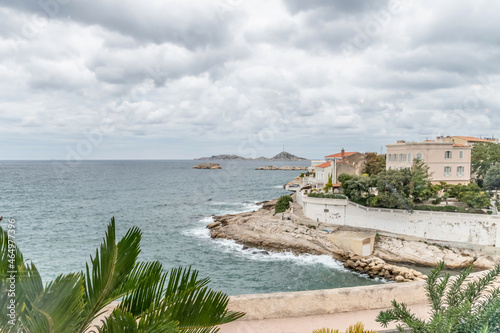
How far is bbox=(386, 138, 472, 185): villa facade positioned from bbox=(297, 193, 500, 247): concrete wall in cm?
687

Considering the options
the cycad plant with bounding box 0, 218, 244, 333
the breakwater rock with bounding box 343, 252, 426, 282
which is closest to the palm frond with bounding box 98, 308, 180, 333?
the cycad plant with bounding box 0, 218, 244, 333

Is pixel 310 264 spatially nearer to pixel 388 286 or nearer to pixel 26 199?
pixel 388 286

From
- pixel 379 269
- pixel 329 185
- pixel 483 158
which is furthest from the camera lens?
pixel 329 185

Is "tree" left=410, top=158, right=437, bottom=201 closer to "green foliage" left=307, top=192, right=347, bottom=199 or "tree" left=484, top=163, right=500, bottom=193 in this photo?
"green foliage" left=307, top=192, right=347, bottom=199

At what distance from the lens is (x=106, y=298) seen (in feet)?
10.1

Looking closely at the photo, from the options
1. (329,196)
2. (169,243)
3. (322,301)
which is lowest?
(169,243)

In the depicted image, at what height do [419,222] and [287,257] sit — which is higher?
[419,222]

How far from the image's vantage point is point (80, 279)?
9.05 ft

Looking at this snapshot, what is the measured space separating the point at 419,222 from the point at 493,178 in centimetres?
1133

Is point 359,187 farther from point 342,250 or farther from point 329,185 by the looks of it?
point 329,185

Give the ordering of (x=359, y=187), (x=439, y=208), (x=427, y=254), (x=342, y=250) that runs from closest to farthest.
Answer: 1. (x=427, y=254)
2. (x=439, y=208)
3. (x=342, y=250)
4. (x=359, y=187)

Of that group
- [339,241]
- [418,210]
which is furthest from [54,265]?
[418,210]

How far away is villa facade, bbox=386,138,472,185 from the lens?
3322 cm

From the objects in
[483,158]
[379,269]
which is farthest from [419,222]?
[483,158]
